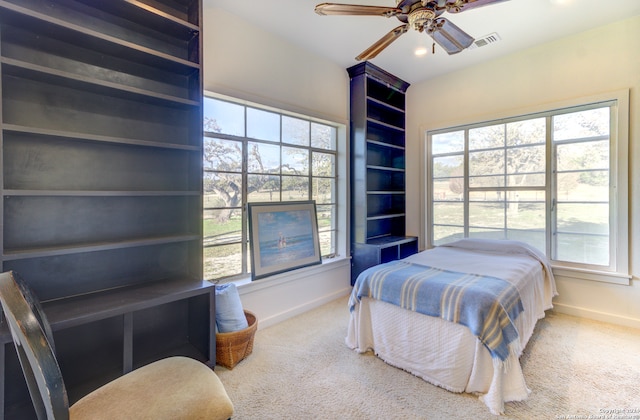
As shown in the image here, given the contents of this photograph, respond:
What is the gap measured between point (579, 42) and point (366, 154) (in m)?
2.44

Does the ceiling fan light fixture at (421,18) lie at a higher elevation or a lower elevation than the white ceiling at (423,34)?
lower

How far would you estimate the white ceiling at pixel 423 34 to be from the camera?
2.51 meters

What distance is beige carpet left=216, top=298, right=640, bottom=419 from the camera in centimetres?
175

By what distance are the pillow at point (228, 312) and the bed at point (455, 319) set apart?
3.03 feet

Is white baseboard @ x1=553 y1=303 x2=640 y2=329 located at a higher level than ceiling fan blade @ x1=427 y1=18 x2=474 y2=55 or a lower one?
lower

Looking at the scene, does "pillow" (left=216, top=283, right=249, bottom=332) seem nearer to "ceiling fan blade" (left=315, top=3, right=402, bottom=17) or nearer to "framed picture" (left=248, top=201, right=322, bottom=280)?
"framed picture" (left=248, top=201, right=322, bottom=280)

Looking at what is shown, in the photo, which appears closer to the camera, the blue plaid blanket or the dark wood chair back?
the dark wood chair back

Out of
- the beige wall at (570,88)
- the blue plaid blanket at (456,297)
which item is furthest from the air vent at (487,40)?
the blue plaid blanket at (456,297)

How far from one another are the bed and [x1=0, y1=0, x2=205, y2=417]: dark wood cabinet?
1254 millimetres

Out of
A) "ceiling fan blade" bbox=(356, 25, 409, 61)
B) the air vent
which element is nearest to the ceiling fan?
"ceiling fan blade" bbox=(356, 25, 409, 61)

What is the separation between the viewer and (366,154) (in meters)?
3.72

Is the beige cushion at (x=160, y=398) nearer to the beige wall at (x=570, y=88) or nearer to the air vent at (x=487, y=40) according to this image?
the beige wall at (x=570, y=88)

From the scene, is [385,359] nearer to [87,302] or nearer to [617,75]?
[87,302]

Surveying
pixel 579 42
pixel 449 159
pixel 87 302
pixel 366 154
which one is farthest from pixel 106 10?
pixel 579 42
